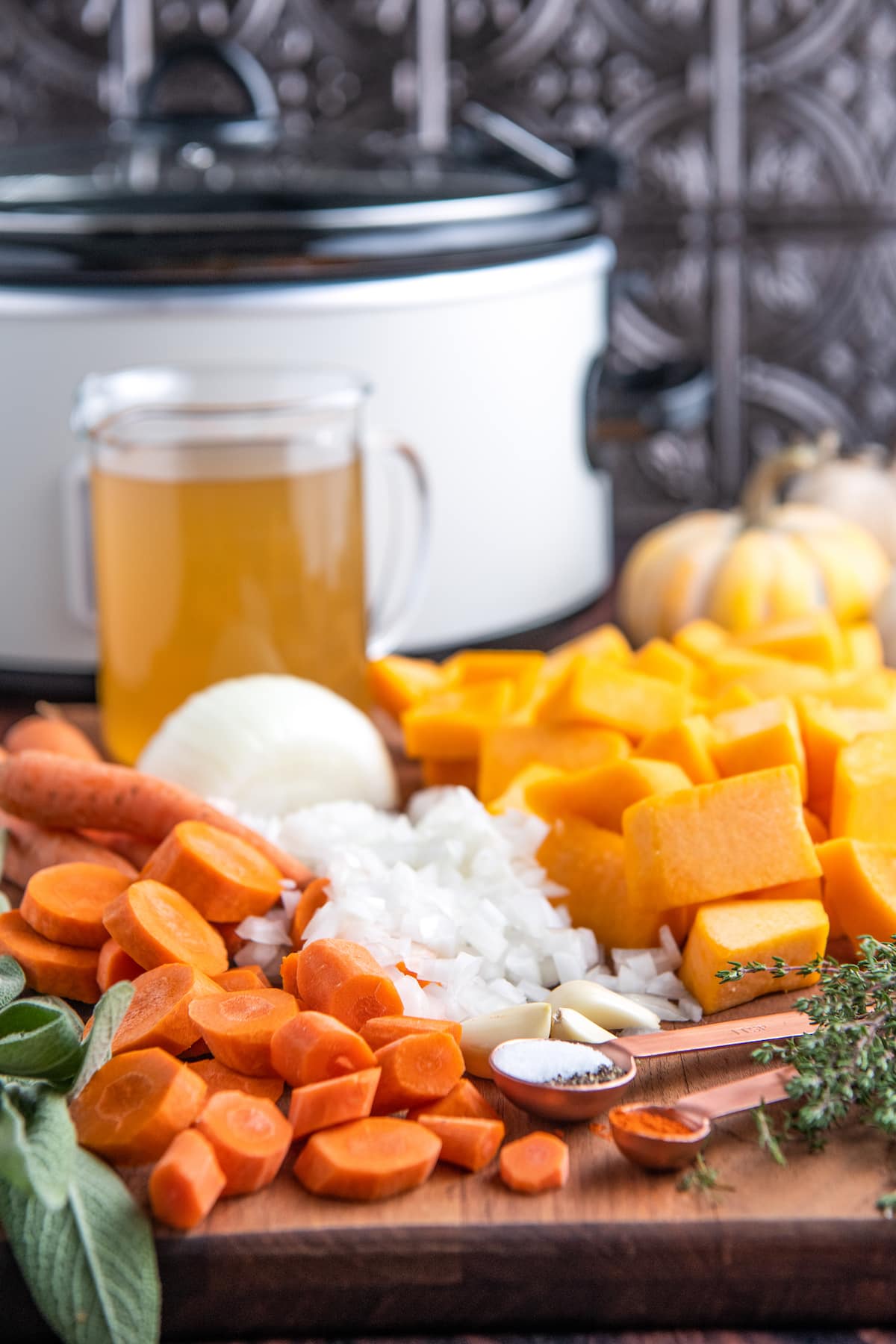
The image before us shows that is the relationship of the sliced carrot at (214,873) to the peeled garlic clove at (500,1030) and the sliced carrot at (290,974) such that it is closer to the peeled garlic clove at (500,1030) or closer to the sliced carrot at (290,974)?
the sliced carrot at (290,974)

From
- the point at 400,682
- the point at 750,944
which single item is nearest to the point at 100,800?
the point at 400,682

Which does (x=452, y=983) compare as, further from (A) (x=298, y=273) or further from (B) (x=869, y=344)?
(B) (x=869, y=344)

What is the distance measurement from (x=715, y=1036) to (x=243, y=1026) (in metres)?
0.29

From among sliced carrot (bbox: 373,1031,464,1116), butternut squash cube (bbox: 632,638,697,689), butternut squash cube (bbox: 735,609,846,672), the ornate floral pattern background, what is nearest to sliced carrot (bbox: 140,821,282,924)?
sliced carrot (bbox: 373,1031,464,1116)

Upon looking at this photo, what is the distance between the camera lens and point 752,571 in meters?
1.65

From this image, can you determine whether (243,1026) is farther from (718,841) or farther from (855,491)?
(855,491)

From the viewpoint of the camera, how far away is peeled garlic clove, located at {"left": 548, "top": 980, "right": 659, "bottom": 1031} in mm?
978

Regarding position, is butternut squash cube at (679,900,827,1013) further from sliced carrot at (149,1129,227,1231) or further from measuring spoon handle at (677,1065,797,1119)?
sliced carrot at (149,1129,227,1231)

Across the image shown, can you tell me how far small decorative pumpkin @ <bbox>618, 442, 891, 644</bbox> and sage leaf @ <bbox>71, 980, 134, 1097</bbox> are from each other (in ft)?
3.21

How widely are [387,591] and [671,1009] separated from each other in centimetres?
66

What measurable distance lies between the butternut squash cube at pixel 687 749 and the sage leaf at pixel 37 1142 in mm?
534

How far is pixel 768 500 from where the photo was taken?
5.82 feet

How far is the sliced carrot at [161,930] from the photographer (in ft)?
3.27

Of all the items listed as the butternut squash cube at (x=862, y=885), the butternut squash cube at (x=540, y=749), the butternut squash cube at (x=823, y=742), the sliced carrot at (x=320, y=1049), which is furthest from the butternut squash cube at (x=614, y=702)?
the sliced carrot at (x=320, y=1049)
